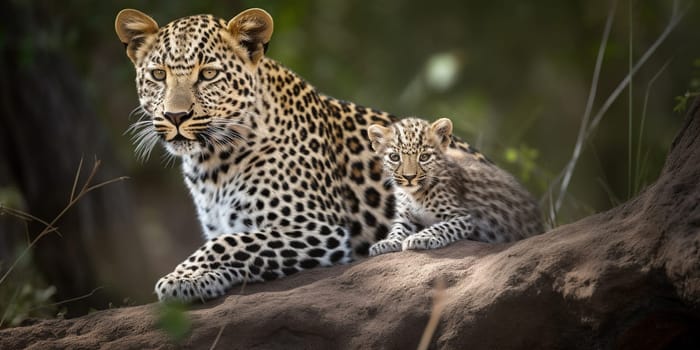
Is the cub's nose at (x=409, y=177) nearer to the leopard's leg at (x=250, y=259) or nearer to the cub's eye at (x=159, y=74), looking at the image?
the leopard's leg at (x=250, y=259)

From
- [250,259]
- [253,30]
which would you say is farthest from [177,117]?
[250,259]

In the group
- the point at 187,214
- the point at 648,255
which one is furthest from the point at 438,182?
the point at 187,214

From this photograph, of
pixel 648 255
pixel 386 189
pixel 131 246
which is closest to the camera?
pixel 648 255

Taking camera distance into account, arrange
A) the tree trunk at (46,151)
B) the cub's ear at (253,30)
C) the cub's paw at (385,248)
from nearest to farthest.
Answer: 1. the cub's paw at (385,248)
2. the cub's ear at (253,30)
3. the tree trunk at (46,151)

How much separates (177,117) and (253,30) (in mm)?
1076

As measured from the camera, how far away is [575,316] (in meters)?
6.19

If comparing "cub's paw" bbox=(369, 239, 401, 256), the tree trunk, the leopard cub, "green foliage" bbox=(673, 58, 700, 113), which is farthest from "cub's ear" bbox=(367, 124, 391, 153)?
the tree trunk

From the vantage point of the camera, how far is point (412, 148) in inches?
334

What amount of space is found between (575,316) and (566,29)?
1505cm

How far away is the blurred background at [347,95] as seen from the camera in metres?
14.6

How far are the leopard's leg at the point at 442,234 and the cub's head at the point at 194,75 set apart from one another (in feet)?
6.08

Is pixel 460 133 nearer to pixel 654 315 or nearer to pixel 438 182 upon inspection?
pixel 438 182

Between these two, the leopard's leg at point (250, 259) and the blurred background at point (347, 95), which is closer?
the leopard's leg at point (250, 259)

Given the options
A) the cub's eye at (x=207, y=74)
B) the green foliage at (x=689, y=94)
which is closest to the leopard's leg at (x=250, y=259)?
the cub's eye at (x=207, y=74)
